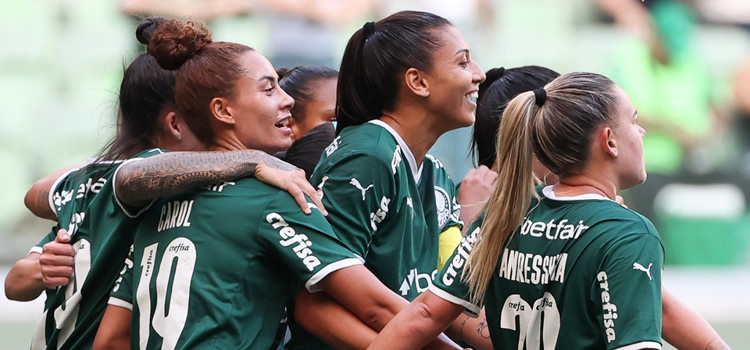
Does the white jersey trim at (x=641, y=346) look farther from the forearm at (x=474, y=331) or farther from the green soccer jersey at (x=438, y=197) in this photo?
the green soccer jersey at (x=438, y=197)

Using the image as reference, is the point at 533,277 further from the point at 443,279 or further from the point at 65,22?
the point at 65,22

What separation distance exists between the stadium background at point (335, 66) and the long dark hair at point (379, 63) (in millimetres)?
4446

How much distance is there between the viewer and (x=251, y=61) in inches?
111

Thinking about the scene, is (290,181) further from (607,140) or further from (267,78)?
(607,140)

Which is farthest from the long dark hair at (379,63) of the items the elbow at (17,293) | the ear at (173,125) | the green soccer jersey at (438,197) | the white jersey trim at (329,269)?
the elbow at (17,293)

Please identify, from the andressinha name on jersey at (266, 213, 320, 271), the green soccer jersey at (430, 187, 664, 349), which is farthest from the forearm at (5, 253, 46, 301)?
the green soccer jersey at (430, 187, 664, 349)

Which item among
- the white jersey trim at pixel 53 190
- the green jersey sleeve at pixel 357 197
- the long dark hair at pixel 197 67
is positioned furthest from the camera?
the white jersey trim at pixel 53 190

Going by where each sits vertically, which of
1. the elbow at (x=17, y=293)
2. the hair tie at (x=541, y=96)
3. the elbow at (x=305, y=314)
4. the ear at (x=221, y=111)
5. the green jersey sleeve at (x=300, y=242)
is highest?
the hair tie at (x=541, y=96)

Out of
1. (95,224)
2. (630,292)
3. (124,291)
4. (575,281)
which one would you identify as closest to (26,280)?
(95,224)

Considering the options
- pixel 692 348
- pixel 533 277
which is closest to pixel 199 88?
pixel 533 277

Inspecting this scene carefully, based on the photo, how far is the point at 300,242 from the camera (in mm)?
2482

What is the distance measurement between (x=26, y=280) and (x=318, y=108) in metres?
1.05

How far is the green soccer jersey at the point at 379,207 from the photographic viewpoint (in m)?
2.66

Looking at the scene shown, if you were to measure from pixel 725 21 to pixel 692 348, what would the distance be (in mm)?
6813
